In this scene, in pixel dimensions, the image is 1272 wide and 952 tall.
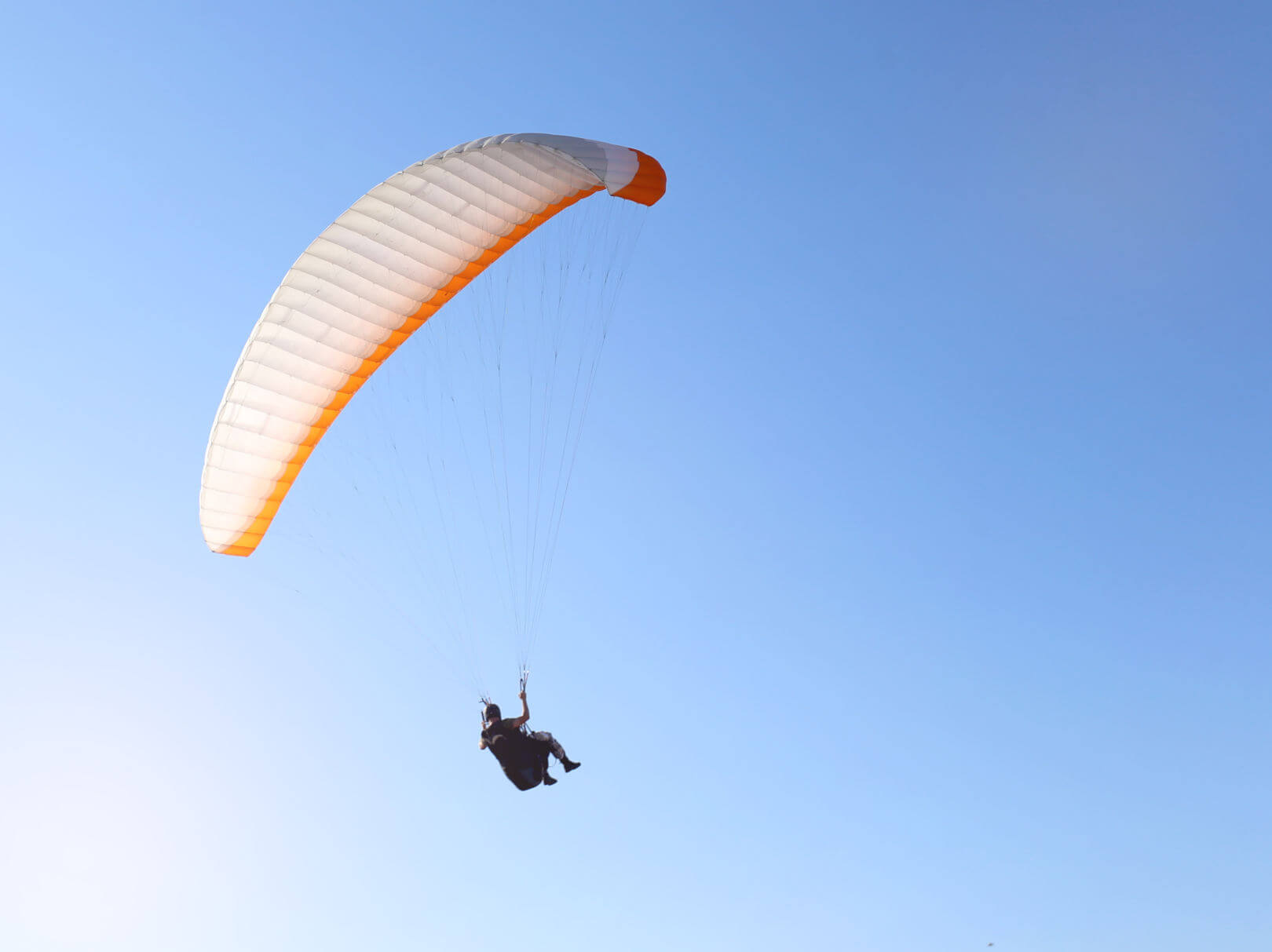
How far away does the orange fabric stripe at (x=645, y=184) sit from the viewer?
15.2 metres

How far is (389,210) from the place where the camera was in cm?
1486

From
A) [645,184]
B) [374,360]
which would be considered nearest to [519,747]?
[374,360]

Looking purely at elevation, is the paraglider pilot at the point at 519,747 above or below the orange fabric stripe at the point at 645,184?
below

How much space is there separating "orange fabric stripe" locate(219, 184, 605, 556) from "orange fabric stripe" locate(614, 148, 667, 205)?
0.02 meters

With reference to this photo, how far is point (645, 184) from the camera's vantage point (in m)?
15.3

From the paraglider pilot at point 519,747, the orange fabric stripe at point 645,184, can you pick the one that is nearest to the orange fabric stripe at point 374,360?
Answer: the orange fabric stripe at point 645,184

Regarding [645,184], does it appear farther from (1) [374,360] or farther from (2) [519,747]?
(2) [519,747]

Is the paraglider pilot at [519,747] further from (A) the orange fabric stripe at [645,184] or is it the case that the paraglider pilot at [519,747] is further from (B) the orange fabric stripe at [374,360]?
A: (A) the orange fabric stripe at [645,184]

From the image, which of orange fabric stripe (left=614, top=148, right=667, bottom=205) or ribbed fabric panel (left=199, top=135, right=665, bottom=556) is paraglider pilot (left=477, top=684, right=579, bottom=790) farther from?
orange fabric stripe (left=614, top=148, right=667, bottom=205)

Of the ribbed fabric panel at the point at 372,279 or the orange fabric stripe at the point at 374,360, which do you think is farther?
the orange fabric stripe at the point at 374,360

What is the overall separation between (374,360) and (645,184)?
4.63 metres

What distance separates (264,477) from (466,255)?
436 cm

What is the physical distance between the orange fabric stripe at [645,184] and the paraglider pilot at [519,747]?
7.00 m

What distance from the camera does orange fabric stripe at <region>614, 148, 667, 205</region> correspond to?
15.2 metres
